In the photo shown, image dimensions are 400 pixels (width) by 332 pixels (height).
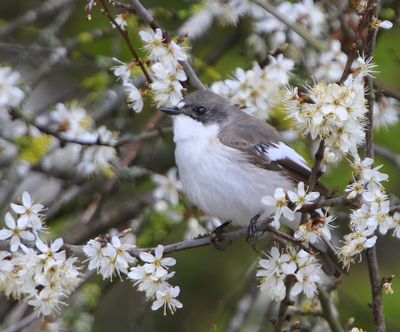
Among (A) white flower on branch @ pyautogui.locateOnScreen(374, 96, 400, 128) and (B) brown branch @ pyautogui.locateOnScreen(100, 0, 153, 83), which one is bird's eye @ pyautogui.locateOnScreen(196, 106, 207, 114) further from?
(A) white flower on branch @ pyautogui.locateOnScreen(374, 96, 400, 128)

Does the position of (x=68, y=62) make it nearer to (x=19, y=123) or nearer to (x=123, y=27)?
(x=19, y=123)

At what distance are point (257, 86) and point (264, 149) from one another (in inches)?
11.1

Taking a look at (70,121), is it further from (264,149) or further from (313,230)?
(313,230)

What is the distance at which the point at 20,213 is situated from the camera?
2973 mm

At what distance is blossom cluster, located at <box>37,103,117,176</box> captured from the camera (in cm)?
421

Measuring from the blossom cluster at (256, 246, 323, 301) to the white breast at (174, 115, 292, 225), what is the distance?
69cm

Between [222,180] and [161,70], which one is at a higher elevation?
[161,70]

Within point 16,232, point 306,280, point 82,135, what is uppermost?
point 16,232

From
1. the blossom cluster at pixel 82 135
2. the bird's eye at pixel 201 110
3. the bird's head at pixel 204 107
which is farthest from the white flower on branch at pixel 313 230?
the blossom cluster at pixel 82 135

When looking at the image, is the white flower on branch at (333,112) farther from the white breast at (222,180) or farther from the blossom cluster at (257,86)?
the blossom cluster at (257,86)

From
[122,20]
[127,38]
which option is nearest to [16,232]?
[127,38]

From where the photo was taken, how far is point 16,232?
2.92 m

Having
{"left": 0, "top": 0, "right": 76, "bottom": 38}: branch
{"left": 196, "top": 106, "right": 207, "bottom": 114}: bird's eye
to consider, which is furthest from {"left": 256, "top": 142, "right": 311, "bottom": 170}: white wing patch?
{"left": 0, "top": 0, "right": 76, "bottom": 38}: branch

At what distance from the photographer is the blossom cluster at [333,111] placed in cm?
271
